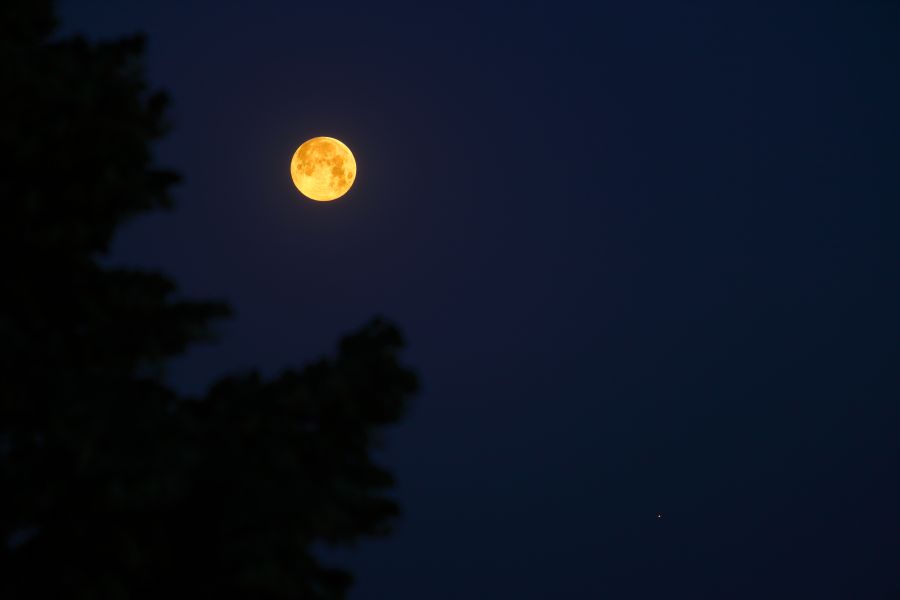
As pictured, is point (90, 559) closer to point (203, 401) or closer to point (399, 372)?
point (203, 401)

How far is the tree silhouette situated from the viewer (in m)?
5.87

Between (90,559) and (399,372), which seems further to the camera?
(399,372)

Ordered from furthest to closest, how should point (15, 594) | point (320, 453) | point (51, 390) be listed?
point (320, 453) → point (51, 390) → point (15, 594)

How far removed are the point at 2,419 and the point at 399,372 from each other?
3.49m

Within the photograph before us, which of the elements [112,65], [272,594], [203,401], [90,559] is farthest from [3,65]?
[272,594]

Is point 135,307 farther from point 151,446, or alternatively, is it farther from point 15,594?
point 15,594

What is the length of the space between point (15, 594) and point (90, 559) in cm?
57

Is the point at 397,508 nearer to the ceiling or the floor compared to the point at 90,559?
nearer to the ceiling

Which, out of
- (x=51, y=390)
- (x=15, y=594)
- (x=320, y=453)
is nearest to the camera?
(x=15, y=594)

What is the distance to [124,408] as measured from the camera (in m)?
6.05

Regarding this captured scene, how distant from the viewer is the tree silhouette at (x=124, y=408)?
5.87 meters

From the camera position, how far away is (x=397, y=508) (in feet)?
23.6

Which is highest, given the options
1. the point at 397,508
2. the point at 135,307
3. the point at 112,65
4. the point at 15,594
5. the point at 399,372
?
the point at 112,65

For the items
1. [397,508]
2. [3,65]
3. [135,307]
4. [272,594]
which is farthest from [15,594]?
[3,65]
